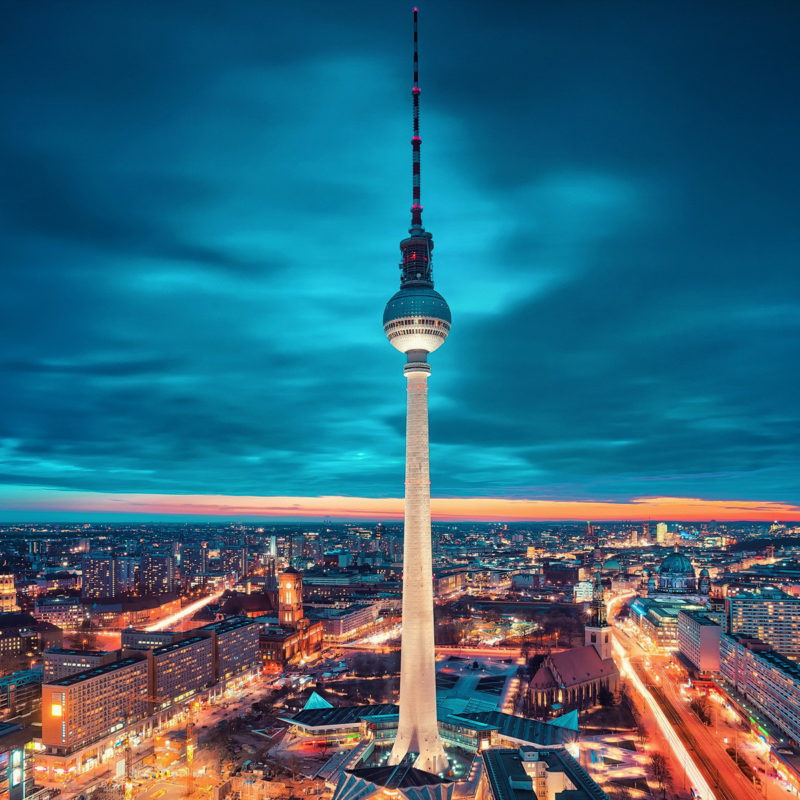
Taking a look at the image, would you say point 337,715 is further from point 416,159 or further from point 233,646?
point 416,159

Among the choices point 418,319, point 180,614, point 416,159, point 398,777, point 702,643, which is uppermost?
point 416,159

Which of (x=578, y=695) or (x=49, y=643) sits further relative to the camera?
(x=49, y=643)

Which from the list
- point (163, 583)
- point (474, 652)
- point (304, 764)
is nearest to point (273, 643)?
point (474, 652)

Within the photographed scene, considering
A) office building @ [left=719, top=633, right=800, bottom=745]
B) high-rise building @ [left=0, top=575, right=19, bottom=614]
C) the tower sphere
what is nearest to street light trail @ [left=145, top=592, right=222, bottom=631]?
high-rise building @ [left=0, top=575, right=19, bottom=614]

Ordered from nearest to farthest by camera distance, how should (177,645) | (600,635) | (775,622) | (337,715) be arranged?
(337,715) → (177,645) → (600,635) → (775,622)

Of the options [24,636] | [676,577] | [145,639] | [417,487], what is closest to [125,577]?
[24,636]

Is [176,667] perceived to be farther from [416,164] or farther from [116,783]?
[416,164]

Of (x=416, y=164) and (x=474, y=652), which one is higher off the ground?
(x=416, y=164)
